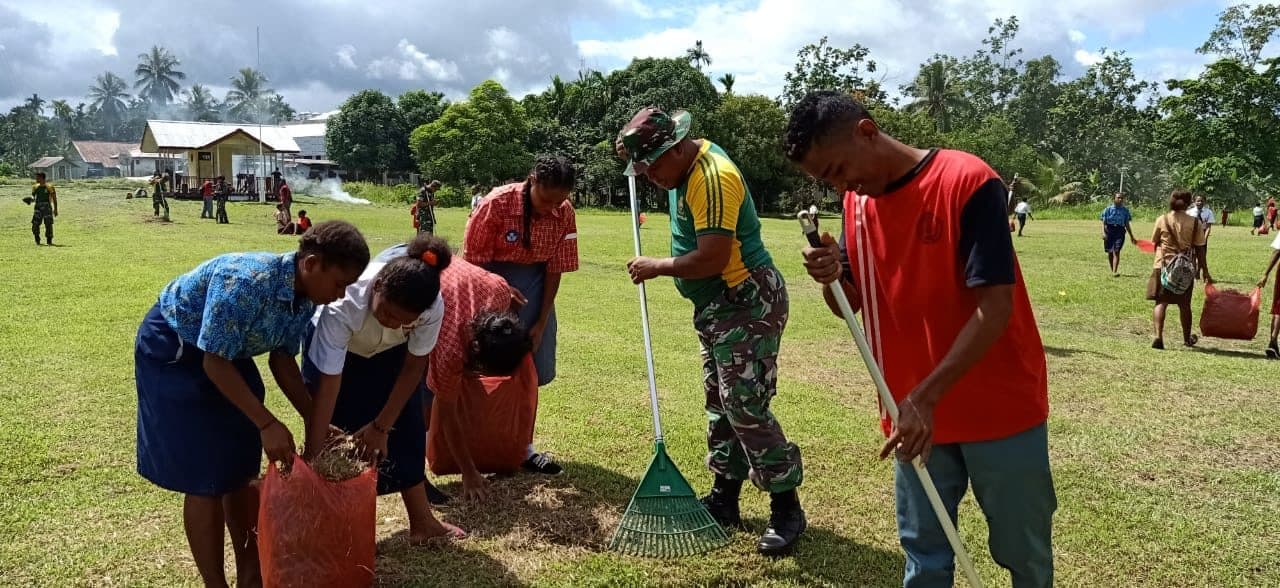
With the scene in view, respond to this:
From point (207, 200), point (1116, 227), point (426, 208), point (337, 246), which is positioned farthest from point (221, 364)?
point (207, 200)

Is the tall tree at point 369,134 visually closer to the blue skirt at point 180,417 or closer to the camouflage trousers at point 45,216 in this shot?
the camouflage trousers at point 45,216

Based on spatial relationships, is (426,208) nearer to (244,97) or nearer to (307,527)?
(307,527)

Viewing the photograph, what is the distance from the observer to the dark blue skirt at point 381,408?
356 centimetres

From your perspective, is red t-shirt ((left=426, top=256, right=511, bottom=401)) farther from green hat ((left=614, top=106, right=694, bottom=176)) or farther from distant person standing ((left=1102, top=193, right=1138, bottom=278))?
distant person standing ((left=1102, top=193, right=1138, bottom=278))

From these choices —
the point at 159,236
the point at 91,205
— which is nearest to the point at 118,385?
the point at 159,236

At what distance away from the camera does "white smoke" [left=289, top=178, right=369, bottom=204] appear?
39594 millimetres

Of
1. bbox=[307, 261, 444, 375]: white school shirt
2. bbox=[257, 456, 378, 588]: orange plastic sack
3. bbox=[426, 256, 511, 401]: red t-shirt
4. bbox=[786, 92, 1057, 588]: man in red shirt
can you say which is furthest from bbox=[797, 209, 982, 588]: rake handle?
bbox=[426, 256, 511, 401]: red t-shirt

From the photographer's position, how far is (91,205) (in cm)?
2820

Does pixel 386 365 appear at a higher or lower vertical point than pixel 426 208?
lower

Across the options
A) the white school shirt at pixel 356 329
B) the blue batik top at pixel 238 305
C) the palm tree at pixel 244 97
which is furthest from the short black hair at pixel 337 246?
the palm tree at pixel 244 97

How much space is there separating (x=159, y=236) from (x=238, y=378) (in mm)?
18112

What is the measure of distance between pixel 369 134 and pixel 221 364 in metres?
50.6

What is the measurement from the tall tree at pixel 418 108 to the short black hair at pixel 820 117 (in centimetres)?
5043

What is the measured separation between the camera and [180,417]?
2848mm
